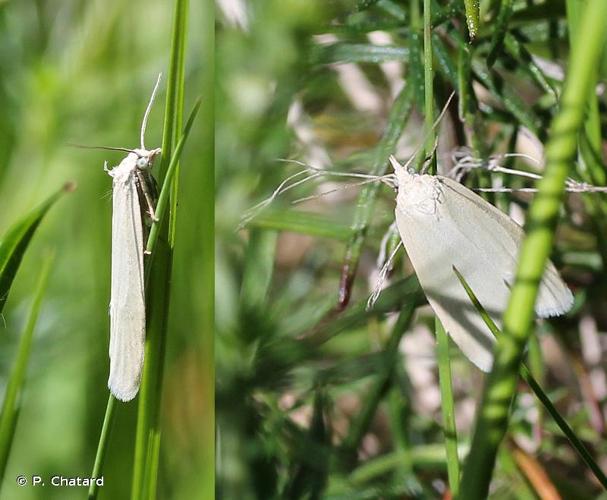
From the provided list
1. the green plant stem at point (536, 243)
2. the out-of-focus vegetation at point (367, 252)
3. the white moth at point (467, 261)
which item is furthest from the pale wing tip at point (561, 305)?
the green plant stem at point (536, 243)

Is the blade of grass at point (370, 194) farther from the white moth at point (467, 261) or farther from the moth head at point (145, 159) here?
the moth head at point (145, 159)

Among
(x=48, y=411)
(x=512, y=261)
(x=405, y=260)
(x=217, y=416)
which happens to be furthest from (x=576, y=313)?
(x=48, y=411)

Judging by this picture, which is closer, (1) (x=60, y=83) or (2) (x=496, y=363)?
(2) (x=496, y=363)

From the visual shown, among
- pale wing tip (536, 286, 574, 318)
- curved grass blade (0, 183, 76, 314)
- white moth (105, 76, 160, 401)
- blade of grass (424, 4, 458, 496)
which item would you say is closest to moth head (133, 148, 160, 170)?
white moth (105, 76, 160, 401)

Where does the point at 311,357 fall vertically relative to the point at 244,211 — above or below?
below

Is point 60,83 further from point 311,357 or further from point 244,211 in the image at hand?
point 311,357

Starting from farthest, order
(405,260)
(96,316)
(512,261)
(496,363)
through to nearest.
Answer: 1. (405,260)
2. (96,316)
3. (512,261)
4. (496,363)

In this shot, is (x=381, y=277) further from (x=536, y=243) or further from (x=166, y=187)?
(x=536, y=243)

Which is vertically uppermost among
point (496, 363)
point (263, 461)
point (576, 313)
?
point (496, 363)
